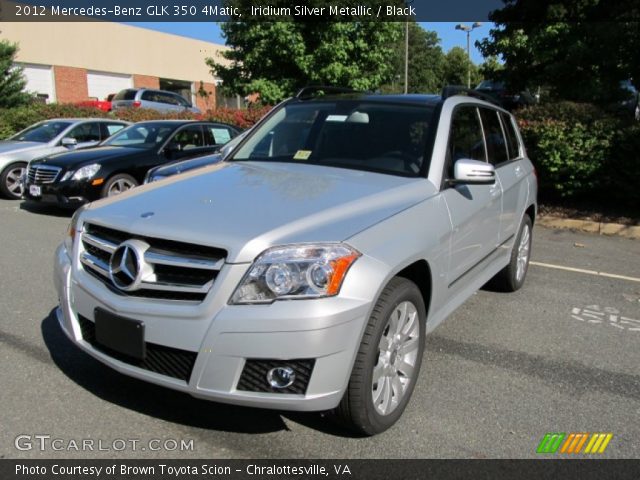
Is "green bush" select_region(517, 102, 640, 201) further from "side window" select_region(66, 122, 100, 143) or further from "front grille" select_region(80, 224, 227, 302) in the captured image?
"side window" select_region(66, 122, 100, 143)

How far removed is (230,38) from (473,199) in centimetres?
1588

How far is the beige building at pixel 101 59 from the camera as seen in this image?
34.9 m

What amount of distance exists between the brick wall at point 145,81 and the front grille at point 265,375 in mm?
41516

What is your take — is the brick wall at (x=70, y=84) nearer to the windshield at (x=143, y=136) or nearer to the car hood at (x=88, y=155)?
the windshield at (x=143, y=136)

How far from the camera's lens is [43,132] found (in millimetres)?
11328

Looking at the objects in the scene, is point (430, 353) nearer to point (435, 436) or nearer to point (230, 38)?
point (435, 436)

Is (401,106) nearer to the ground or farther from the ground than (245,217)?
farther from the ground

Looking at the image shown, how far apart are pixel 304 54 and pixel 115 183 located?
961 centimetres

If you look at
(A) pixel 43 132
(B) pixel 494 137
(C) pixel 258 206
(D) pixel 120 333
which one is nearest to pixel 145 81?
(A) pixel 43 132

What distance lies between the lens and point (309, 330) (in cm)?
240

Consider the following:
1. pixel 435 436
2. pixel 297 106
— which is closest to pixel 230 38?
pixel 297 106

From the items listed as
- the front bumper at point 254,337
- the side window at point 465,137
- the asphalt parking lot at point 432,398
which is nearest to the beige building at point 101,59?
the side window at point 465,137

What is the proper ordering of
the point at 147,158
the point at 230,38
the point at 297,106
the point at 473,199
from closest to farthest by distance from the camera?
1. the point at 473,199
2. the point at 297,106
3. the point at 147,158
4. the point at 230,38

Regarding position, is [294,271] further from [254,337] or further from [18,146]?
[18,146]
